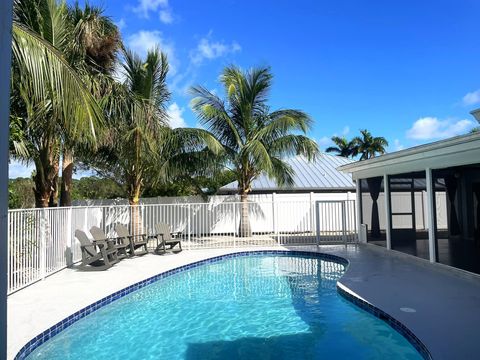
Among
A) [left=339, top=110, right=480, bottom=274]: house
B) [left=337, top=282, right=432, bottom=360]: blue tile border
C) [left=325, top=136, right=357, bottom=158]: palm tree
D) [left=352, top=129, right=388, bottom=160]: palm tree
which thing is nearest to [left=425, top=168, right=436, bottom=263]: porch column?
[left=339, top=110, right=480, bottom=274]: house

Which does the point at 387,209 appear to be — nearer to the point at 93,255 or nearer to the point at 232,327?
the point at 232,327

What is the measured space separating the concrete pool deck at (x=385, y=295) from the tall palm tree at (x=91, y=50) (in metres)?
4.05

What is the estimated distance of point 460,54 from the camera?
15.5 meters

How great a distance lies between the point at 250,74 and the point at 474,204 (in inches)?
391

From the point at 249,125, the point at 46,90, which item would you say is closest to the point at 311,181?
the point at 249,125

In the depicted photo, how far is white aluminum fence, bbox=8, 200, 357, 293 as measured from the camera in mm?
7585

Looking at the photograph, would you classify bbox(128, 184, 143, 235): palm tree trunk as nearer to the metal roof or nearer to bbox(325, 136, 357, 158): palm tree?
the metal roof

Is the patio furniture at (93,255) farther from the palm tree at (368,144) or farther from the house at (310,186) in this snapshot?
the palm tree at (368,144)

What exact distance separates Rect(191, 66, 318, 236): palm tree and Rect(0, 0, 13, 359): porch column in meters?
13.0

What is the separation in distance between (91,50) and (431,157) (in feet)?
34.8

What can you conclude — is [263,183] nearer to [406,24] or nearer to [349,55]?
[349,55]

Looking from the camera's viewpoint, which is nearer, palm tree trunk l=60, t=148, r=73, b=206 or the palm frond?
the palm frond

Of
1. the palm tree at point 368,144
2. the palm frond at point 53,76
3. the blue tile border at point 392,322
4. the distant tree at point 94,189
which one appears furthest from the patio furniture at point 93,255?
the palm tree at point 368,144

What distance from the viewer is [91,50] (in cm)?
1196
